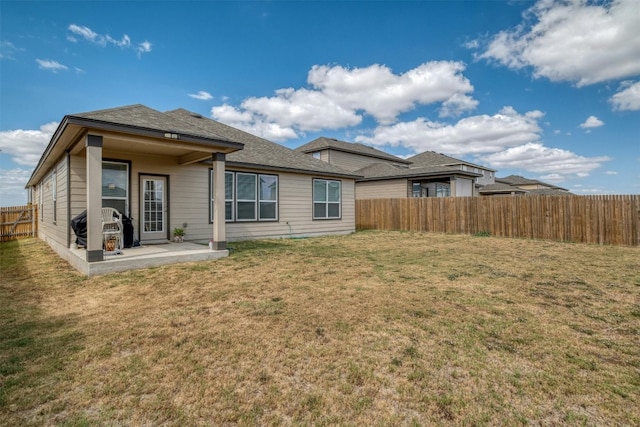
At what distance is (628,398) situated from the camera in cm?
219

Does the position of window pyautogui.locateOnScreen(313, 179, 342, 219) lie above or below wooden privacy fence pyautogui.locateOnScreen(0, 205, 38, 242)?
above

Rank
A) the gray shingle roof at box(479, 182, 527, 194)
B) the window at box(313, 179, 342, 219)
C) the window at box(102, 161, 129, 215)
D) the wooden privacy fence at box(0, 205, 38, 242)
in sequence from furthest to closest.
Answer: the gray shingle roof at box(479, 182, 527, 194) < the wooden privacy fence at box(0, 205, 38, 242) < the window at box(313, 179, 342, 219) < the window at box(102, 161, 129, 215)

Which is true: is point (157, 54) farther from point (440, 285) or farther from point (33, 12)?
point (440, 285)

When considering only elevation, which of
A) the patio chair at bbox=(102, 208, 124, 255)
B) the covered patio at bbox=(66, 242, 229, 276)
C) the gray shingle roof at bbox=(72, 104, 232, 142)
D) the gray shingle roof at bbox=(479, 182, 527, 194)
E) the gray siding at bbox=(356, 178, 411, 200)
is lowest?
the covered patio at bbox=(66, 242, 229, 276)

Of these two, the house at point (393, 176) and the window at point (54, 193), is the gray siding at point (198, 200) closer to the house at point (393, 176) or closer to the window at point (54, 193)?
the window at point (54, 193)

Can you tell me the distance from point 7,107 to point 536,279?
17642mm

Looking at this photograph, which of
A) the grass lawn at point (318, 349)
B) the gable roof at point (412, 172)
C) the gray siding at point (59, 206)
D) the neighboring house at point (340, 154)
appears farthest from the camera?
the neighboring house at point (340, 154)

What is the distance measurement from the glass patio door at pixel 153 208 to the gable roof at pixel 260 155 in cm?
224

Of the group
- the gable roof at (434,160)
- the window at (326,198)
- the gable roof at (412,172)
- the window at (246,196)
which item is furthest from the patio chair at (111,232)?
the gable roof at (434,160)

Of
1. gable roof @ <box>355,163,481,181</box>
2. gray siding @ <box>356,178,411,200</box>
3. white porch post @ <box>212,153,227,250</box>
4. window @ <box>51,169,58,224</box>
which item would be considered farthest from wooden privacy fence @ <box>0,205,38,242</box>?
gray siding @ <box>356,178,411,200</box>

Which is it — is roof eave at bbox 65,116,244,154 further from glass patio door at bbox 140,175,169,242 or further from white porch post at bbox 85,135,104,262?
glass patio door at bbox 140,175,169,242

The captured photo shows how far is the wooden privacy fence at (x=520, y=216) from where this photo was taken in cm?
1033

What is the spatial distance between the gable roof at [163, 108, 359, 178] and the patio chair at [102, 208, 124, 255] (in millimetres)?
3794

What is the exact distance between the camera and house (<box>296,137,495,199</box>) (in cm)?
1710
